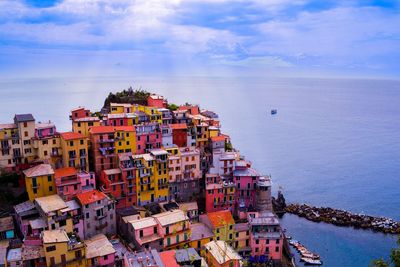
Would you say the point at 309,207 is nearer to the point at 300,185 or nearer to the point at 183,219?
the point at 300,185

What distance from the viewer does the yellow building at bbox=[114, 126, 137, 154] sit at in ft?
174

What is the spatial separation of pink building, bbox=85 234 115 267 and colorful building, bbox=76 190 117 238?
11.5ft

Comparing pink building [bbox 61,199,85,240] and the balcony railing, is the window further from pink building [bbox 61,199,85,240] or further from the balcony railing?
the balcony railing

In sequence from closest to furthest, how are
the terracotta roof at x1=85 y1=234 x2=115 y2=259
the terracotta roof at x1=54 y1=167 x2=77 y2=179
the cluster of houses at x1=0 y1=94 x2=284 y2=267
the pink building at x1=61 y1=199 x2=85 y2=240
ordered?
the terracotta roof at x1=85 y1=234 x2=115 y2=259 → the cluster of houses at x1=0 y1=94 x2=284 y2=267 → the pink building at x1=61 y1=199 x2=85 y2=240 → the terracotta roof at x1=54 y1=167 x2=77 y2=179

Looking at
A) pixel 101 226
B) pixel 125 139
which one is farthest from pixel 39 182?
pixel 125 139

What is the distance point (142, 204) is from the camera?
51.6 metres

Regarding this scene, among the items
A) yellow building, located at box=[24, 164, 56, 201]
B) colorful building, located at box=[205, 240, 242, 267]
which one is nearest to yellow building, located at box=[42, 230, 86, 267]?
yellow building, located at box=[24, 164, 56, 201]

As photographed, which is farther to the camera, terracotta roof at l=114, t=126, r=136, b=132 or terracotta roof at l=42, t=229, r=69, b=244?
terracotta roof at l=114, t=126, r=136, b=132

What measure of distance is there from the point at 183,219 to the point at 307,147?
272 feet

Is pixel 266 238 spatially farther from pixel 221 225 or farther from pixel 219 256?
pixel 219 256

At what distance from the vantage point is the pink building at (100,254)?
3762 cm

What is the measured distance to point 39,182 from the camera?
145 feet

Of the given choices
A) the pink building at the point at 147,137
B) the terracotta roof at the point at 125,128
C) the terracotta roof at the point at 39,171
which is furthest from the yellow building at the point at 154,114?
the terracotta roof at the point at 39,171

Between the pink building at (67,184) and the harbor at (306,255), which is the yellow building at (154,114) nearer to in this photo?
the pink building at (67,184)
